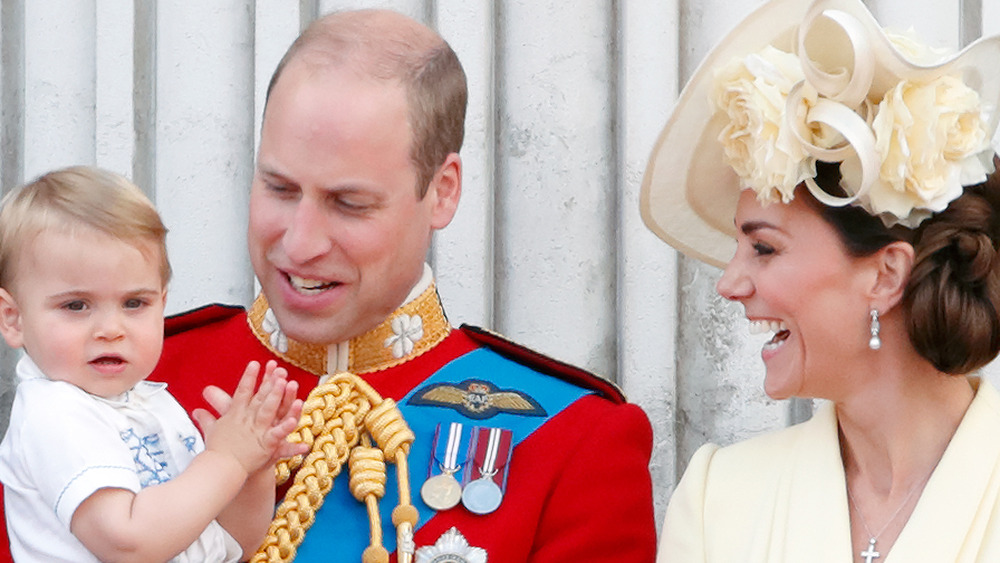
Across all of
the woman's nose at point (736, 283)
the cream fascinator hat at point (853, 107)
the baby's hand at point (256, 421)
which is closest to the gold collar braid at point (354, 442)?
the baby's hand at point (256, 421)

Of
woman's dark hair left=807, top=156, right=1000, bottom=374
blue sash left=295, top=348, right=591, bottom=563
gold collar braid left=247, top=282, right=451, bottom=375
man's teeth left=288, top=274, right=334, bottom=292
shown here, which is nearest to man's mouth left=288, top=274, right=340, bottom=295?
man's teeth left=288, top=274, right=334, bottom=292

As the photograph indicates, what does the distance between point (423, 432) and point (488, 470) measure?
0.41ft

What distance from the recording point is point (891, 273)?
217 centimetres

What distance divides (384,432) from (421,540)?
0.54 ft

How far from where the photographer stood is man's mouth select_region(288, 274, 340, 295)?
2.36 meters

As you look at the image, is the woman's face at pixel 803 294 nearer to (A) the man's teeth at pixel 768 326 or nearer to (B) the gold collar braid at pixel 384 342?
(A) the man's teeth at pixel 768 326

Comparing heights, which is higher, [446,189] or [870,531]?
[446,189]

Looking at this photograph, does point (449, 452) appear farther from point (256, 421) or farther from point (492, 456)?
point (256, 421)

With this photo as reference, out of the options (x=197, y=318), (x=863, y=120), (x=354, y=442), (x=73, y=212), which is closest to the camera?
(x=73, y=212)

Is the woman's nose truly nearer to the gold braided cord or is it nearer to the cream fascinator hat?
the cream fascinator hat

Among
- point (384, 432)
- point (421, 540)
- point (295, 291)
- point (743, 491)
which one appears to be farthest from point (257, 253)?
point (743, 491)

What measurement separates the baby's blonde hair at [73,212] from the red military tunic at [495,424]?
0.46 meters

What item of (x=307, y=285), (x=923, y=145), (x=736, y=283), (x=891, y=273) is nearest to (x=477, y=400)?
(x=307, y=285)

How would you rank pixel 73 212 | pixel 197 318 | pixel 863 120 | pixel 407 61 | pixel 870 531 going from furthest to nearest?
pixel 197 318
pixel 407 61
pixel 870 531
pixel 863 120
pixel 73 212
